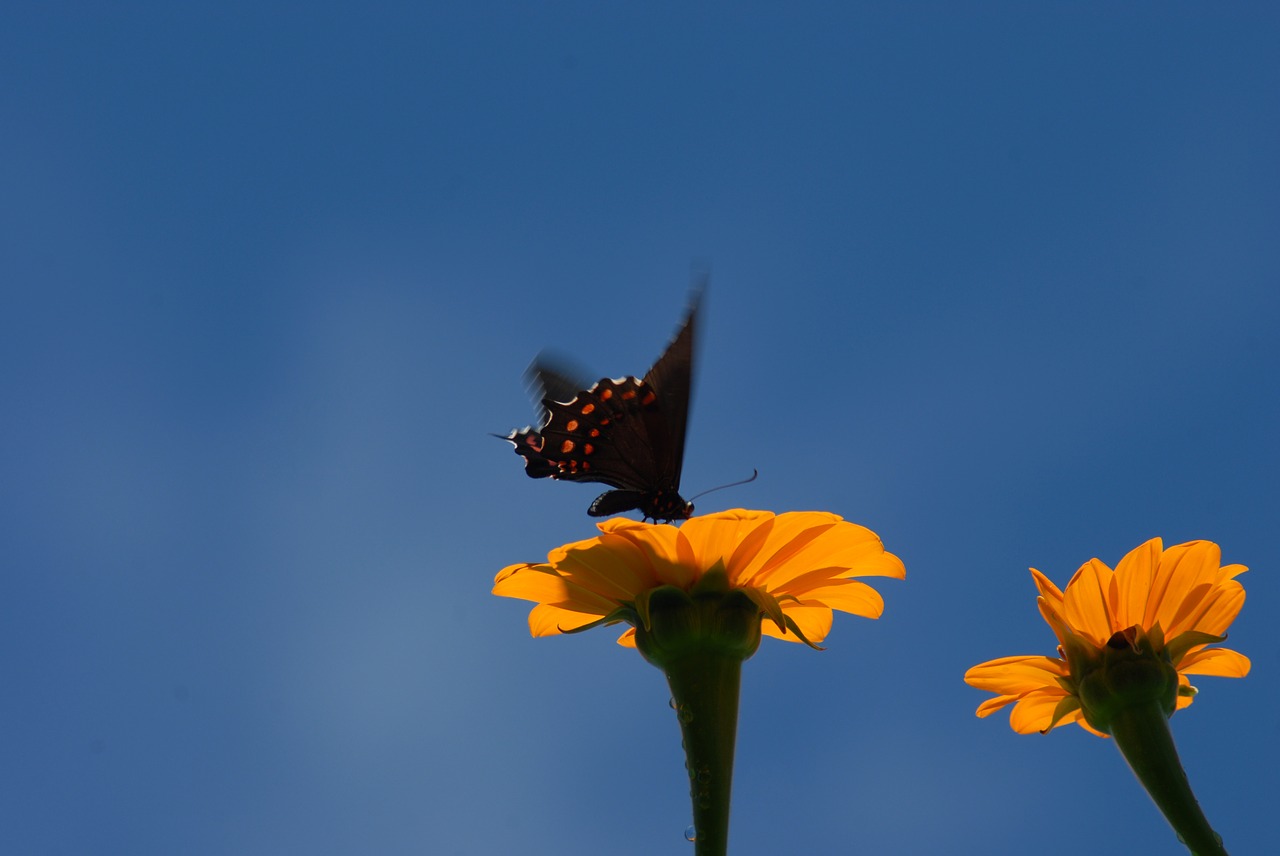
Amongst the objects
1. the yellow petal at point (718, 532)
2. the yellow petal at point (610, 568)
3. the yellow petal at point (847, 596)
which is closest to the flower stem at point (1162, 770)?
the yellow petal at point (847, 596)

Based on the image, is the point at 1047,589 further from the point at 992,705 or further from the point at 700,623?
the point at 700,623

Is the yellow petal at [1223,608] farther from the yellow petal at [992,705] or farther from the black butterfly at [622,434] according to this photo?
the black butterfly at [622,434]

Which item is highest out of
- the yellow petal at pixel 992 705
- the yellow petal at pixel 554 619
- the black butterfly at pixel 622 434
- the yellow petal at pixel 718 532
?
the black butterfly at pixel 622 434

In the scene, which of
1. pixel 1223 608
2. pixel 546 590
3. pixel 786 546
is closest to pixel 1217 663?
pixel 1223 608

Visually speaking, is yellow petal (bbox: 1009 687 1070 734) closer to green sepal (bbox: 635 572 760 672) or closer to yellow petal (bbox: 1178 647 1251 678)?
yellow petal (bbox: 1178 647 1251 678)

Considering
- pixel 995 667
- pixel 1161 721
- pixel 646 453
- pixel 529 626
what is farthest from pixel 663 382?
pixel 1161 721

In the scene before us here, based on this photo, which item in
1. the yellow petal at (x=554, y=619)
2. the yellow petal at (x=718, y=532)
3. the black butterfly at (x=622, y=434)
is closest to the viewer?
the yellow petal at (x=718, y=532)

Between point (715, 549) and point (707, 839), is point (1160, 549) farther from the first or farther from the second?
point (707, 839)
